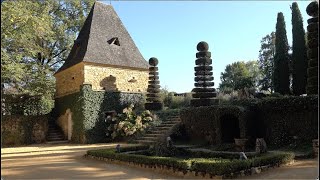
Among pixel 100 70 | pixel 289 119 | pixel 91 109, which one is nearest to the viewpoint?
pixel 289 119

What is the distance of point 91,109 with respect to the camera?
21.8 m

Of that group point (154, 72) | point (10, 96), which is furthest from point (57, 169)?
point (10, 96)

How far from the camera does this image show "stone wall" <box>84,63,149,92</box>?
23.5 meters

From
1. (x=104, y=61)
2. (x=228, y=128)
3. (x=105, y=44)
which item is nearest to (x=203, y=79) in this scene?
(x=228, y=128)

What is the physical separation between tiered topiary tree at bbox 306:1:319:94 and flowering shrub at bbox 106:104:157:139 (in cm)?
1003

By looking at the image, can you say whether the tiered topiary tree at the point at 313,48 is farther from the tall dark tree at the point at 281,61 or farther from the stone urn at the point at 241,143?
the tall dark tree at the point at 281,61

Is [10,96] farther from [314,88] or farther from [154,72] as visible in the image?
[314,88]

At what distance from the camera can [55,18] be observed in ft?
98.9

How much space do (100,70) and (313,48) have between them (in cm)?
1457

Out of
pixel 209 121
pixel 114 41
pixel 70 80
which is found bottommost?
pixel 209 121

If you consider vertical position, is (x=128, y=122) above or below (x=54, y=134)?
above

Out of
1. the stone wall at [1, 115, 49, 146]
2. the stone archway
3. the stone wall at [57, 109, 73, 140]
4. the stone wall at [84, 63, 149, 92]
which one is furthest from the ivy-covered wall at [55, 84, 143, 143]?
the stone archway

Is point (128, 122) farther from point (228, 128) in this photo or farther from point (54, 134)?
point (228, 128)

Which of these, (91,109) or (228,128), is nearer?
(228,128)
